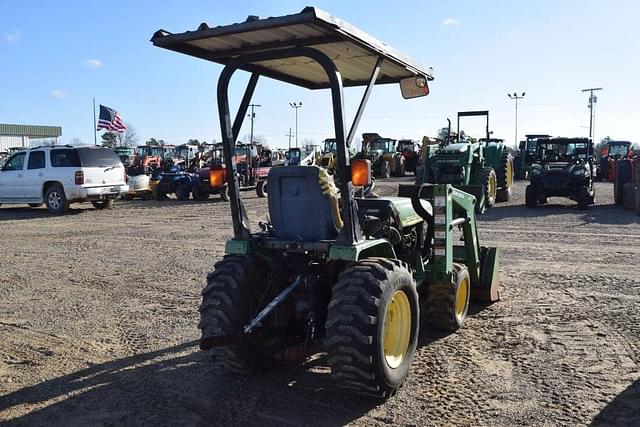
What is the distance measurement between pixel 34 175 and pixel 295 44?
49.4 feet

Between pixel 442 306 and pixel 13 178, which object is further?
pixel 13 178

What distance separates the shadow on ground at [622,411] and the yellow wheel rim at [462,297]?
176 cm

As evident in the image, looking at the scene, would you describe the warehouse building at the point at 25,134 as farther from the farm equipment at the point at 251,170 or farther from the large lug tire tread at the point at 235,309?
the large lug tire tread at the point at 235,309

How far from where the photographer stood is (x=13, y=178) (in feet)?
56.3

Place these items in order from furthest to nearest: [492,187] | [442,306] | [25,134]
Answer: [25,134], [492,187], [442,306]

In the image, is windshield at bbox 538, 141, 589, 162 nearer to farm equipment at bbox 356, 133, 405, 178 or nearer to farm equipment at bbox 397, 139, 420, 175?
farm equipment at bbox 356, 133, 405, 178

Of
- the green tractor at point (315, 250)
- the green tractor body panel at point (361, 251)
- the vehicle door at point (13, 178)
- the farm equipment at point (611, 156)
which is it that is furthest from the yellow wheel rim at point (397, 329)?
the farm equipment at point (611, 156)

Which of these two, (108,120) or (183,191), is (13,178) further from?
(108,120)

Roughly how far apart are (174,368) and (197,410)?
889mm

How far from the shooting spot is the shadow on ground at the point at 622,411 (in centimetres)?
367

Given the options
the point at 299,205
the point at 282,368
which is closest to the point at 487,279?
the point at 282,368

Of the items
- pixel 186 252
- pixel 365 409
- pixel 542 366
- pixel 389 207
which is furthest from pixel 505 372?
pixel 186 252

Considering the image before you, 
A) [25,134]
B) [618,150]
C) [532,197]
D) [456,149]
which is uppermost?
[25,134]

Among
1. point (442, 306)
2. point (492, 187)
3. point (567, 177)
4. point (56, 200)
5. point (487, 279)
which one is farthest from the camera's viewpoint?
point (492, 187)
